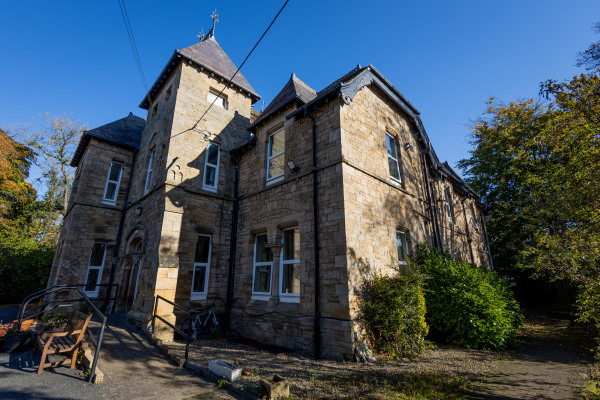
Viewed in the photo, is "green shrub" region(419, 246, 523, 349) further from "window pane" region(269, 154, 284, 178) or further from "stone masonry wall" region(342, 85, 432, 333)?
"window pane" region(269, 154, 284, 178)

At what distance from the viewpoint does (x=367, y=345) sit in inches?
237

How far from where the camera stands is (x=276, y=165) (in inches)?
362

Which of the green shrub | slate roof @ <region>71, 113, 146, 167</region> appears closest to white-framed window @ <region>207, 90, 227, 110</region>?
slate roof @ <region>71, 113, 146, 167</region>

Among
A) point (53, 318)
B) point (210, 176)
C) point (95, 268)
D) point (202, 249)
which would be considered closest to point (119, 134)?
point (95, 268)

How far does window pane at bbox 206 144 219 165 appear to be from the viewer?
10.7 m

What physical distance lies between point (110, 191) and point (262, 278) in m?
9.36

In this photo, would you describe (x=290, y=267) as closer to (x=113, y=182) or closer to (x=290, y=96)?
(x=290, y=96)

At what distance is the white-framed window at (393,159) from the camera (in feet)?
31.9

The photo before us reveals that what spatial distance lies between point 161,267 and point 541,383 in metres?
9.09

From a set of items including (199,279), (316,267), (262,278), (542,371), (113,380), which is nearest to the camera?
(113,380)

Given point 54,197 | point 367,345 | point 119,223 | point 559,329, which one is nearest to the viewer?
point 367,345

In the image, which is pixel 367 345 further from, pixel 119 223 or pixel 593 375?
pixel 119 223

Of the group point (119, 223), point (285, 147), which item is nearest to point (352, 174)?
point (285, 147)

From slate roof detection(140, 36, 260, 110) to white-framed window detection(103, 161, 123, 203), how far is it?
3407mm
